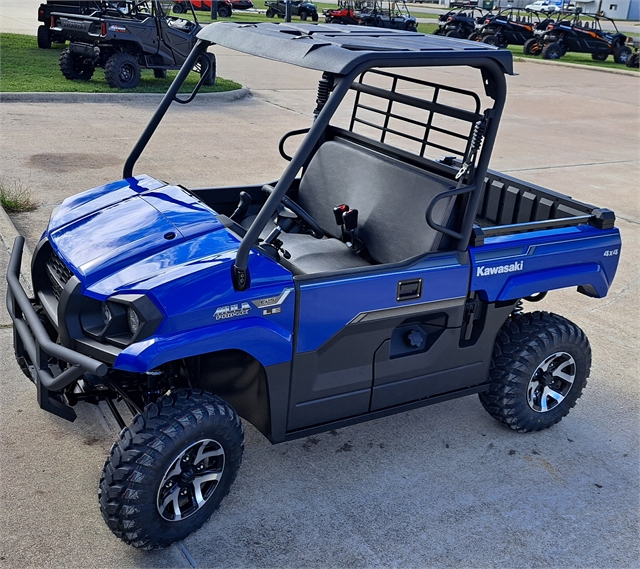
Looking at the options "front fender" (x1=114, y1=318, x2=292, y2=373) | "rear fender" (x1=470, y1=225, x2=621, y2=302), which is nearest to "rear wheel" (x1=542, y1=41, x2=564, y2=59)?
"rear fender" (x1=470, y1=225, x2=621, y2=302)

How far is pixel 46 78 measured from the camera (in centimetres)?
1314

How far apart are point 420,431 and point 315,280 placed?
4.29ft

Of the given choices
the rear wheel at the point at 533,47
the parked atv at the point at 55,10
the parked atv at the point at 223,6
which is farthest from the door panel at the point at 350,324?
the parked atv at the point at 223,6

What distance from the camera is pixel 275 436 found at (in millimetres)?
3420

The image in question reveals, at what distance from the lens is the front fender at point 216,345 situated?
2.90 meters

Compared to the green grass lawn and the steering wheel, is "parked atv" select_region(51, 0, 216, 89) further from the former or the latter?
the steering wheel

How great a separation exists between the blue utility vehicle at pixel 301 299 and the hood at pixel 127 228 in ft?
0.04

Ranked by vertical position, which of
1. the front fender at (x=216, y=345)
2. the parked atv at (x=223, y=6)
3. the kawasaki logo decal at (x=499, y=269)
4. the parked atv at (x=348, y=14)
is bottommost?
the parked atv at (x=223, y=6)

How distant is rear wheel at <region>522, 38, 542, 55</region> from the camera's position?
82.6 ft

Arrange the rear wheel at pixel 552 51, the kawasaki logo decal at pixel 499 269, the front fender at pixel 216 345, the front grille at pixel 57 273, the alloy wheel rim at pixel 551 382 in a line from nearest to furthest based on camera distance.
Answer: the front fender at pixel 216 345 < the front grille at pixel 57 273 < the kawasaki logo decal at pixel 499 269 < the alloy wheel rim at pixel 551 382 < the rear wheel at pixel 552 51

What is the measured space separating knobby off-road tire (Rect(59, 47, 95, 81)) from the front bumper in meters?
10.4

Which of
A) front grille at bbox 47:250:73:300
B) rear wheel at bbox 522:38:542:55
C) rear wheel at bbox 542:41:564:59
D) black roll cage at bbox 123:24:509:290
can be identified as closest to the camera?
black roll cage at bbox 123:24:509:290

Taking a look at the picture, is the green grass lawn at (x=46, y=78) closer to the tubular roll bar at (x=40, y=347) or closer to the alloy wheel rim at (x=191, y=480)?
the tubular roll bar at (x=40, y=347)

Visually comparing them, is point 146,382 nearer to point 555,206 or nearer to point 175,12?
point 555,206
